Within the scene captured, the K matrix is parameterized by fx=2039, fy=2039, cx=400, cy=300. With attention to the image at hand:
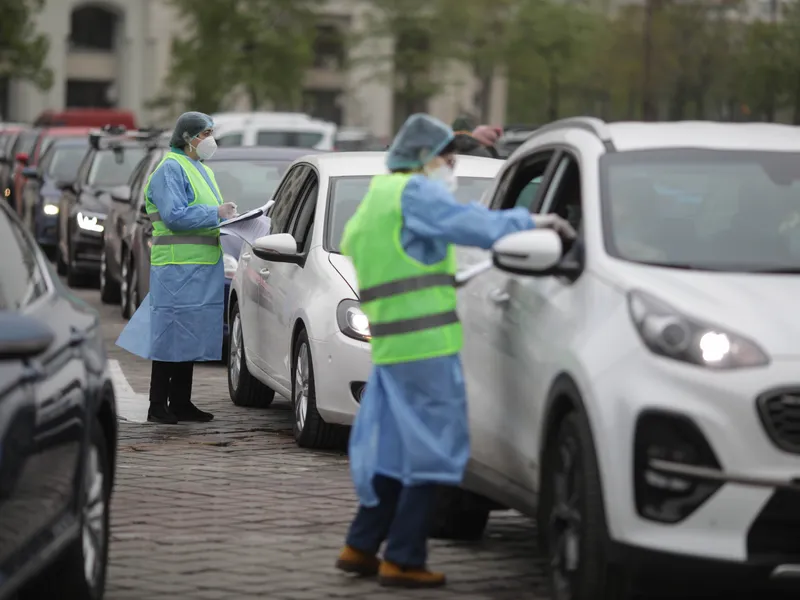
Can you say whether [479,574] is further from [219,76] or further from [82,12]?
[82,12]

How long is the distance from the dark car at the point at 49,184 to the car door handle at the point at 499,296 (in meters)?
18.5

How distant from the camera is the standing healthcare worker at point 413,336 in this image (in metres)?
6.75

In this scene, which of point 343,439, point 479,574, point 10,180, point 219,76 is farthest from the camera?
point 219,76

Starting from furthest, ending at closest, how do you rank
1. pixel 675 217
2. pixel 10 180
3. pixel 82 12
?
pixel 82 12 < pixel 10 180 < pixel 675 217

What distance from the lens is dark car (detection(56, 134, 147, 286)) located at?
22.4 metres

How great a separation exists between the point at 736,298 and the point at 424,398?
1.22m

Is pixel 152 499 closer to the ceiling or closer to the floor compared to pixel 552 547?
closer to the floor

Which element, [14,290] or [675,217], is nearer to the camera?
[14,290]

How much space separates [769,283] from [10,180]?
28.4 metres

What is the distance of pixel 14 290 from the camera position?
6117 millimetres

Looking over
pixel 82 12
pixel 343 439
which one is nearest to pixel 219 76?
pixel 82 12

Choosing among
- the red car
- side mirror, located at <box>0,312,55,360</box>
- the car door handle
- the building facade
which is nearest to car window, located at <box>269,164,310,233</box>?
the car door handle

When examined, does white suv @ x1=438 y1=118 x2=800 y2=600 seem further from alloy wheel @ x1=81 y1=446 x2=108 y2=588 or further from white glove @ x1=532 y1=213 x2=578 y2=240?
alloy wheel @ x1=81 y1=446 x2=108 y2=588

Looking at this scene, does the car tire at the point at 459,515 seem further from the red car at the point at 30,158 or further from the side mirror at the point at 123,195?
the red car at the point at 30,158
